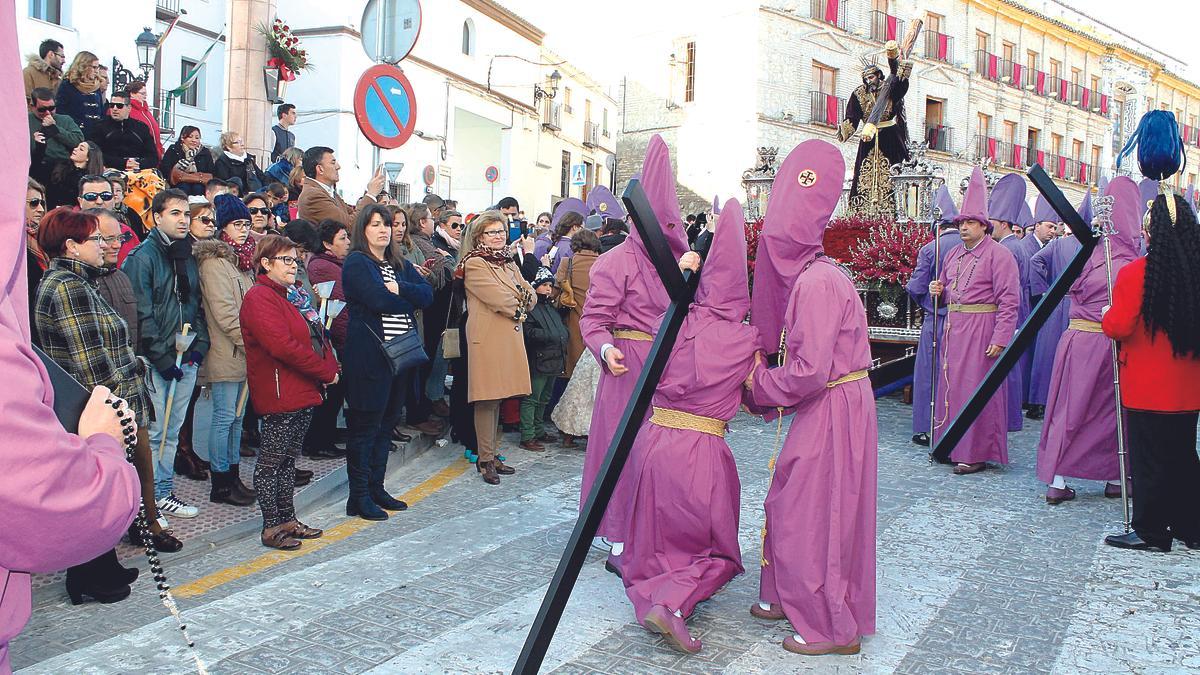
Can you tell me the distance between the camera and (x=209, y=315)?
632 centimetres

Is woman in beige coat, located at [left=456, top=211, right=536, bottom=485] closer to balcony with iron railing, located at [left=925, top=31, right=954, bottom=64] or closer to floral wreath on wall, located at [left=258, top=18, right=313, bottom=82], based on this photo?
floral wreath on wall, located at [left=258, top=18, right=313, bottom=82]

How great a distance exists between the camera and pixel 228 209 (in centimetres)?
762

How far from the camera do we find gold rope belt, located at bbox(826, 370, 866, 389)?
14.3 feet

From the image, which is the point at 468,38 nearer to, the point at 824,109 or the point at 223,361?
the point at 824,109

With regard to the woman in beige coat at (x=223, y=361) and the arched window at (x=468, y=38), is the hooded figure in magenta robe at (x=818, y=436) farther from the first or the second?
the arched window at (x=468, y=38)

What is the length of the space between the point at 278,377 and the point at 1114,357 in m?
5.49

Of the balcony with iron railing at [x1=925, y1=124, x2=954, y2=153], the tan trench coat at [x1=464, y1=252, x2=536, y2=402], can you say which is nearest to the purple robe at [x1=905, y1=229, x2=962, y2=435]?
the tan trench coat at [x1=464, y1=252, x2=536, y2=402]

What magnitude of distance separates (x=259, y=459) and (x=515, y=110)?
31.1 metres

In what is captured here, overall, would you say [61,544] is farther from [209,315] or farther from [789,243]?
[209,315]

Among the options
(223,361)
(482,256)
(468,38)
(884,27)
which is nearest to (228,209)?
(223,361)

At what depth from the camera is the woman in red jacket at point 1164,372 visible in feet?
18.7

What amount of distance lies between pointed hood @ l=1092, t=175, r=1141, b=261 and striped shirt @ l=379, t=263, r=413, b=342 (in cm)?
515

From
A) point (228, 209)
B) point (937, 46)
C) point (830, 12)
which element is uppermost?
point (830, 12)

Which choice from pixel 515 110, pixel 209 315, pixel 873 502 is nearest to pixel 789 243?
pixel 873 502
